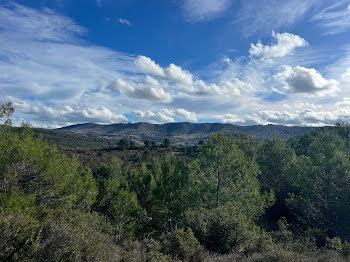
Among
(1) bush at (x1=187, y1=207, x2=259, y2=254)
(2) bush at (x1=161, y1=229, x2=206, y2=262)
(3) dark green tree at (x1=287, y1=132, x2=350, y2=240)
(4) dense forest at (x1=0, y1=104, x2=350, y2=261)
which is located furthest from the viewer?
(3) dark green tree at (x1=287, y1=132, x2=350, y2=240)

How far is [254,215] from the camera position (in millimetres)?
17281

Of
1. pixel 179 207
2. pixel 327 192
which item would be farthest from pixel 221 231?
pixel 327 192

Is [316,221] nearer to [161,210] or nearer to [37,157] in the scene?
[161,210]

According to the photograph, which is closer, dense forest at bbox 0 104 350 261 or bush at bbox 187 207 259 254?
dense forest at bbox 0 104 350 261

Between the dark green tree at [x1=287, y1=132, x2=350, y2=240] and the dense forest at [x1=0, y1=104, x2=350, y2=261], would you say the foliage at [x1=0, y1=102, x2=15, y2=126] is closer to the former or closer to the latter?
the dense forest at [x1=0, y1=104, x2=350, y2=261]

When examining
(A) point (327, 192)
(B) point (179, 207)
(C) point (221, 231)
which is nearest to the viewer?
(C) point (221, 231)

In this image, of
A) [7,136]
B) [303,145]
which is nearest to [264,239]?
[7,136]

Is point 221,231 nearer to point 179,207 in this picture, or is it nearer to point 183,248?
point 183,248

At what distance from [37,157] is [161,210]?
10801 millimetres

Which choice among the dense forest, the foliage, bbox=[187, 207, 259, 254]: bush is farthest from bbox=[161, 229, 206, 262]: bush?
the foliage

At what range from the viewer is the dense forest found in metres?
7.10

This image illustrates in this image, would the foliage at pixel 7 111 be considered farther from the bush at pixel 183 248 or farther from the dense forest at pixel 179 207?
the bush at pixel 183 248

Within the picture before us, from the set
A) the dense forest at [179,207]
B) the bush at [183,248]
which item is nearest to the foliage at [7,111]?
the dense forest at [179,207]

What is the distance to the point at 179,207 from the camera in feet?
61.2
